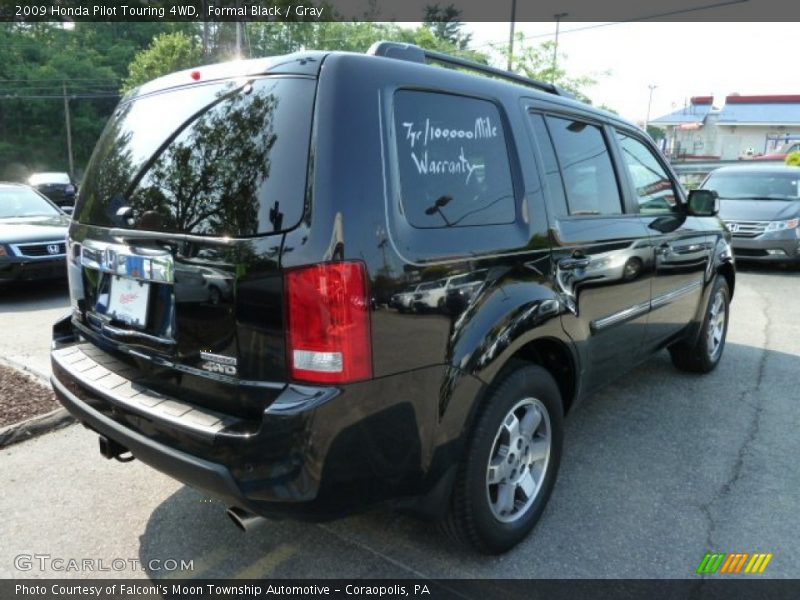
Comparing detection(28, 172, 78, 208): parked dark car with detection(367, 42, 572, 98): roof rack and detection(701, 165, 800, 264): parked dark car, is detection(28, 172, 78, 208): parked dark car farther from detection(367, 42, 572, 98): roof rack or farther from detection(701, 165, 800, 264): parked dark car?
detection(367, 42, 572, 98): roof rack

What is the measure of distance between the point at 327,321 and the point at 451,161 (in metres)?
0.83

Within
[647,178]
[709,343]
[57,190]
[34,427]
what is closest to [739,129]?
[57,190]

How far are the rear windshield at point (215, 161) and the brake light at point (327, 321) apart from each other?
7.6 inches

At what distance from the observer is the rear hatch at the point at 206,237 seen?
1.91 metres

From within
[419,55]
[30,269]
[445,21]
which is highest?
[445,21]

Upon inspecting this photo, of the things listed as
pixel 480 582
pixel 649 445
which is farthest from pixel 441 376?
pixel 649 445

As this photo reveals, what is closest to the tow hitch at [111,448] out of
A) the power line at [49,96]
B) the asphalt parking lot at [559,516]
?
the asphalt parking lot at [559,516]

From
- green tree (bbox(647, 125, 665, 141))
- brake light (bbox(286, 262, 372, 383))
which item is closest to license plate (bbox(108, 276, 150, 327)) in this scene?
brake light (bbox(286, 262, 372, 383))

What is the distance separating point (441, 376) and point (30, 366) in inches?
151

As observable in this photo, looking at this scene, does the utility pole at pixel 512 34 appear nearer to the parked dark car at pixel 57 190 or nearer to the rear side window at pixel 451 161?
the parked dark car at pixel 57 190

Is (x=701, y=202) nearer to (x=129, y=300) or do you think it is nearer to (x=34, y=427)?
(x=129, y=300)

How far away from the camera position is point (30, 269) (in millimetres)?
7102

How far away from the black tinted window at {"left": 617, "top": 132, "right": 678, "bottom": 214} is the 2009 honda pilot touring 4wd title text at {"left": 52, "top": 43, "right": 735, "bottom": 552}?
89 cm

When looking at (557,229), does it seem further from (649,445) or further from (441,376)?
(649,445)
